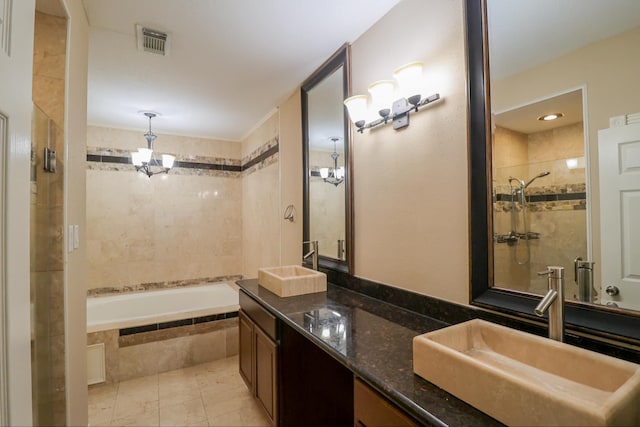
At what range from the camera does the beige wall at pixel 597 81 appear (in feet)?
2.86

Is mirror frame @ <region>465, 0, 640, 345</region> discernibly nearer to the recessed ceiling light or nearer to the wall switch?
the recessed ceiling light

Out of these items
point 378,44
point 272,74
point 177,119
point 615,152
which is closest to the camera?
point 615,152

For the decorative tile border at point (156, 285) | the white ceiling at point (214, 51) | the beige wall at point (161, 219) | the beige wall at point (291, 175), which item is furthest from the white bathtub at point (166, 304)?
the white ceiling at point (214, 51)

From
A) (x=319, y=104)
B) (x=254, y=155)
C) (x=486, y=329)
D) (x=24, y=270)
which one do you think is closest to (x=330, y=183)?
(x=319, y=104)

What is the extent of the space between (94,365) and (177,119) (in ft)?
8.39

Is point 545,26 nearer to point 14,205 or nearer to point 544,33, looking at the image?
point 544,33

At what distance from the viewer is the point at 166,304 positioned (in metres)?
3.73

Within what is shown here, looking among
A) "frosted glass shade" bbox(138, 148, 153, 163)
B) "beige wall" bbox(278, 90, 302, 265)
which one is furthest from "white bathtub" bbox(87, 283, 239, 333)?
"frosted glass shade" bbox(138, 148, 153, 163)

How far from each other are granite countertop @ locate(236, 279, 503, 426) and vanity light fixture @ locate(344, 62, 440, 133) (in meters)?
0.98

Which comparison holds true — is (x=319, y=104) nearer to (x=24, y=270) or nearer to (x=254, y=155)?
(x=254, y=155)

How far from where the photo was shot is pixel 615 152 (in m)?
0.91

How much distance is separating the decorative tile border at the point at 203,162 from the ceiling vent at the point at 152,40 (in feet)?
4.35

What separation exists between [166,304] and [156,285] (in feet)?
0.98

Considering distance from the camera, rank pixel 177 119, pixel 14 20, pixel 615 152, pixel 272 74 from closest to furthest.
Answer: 1. pixel 14 20
2. pixel 615 152
3. pixel 272 74
4. pixel 177 119
